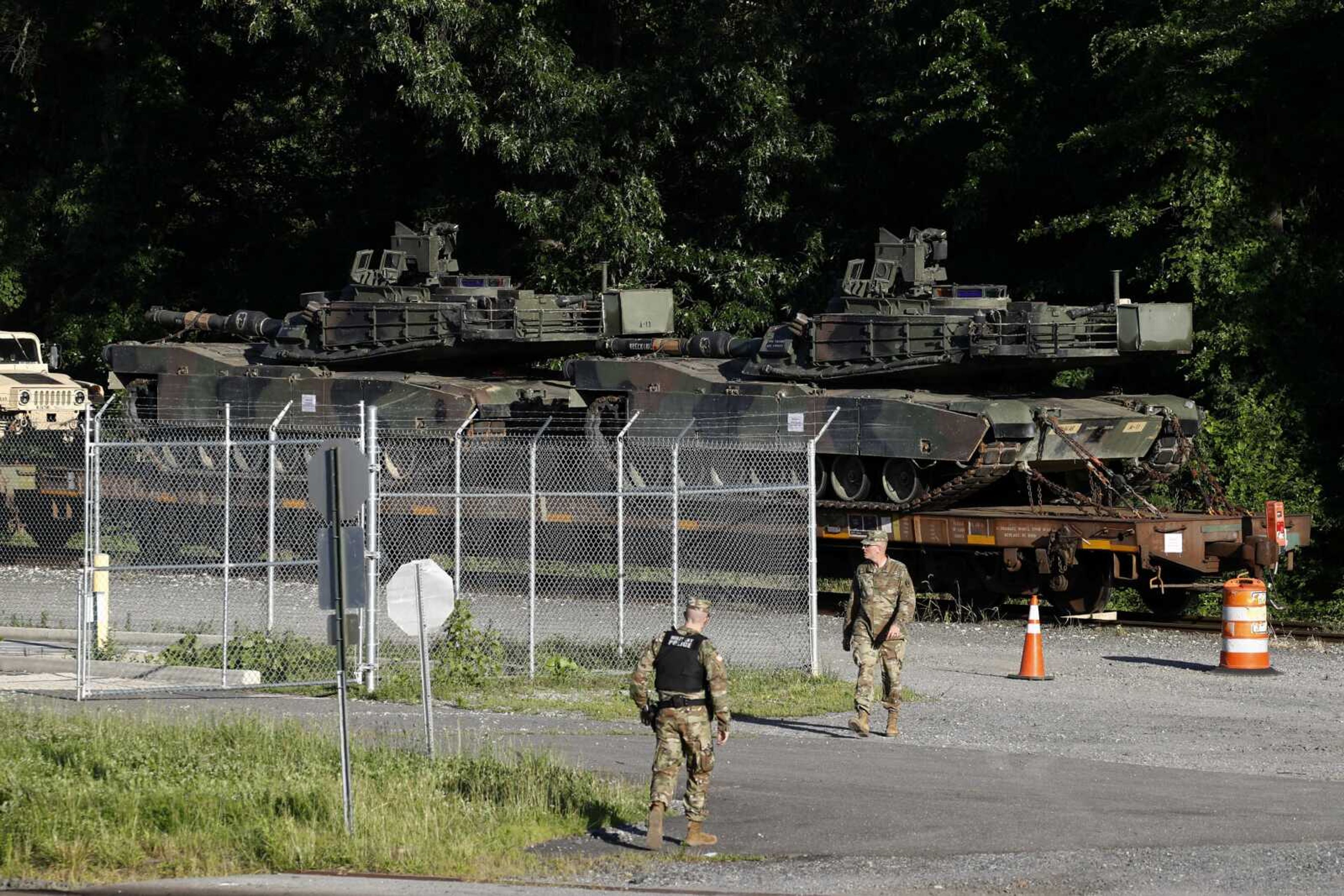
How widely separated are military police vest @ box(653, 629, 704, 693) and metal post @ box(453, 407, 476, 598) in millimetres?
3345

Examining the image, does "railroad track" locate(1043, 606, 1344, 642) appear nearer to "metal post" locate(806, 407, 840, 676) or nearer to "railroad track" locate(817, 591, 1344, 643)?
"railroad track" locate(817, 591, 1344, 643)

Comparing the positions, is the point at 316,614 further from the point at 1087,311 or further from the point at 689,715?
the point at 689,715

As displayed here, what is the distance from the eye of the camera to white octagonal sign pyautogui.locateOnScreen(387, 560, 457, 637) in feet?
39.2

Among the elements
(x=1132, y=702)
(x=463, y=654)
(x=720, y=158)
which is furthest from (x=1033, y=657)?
(x=720, y=158)

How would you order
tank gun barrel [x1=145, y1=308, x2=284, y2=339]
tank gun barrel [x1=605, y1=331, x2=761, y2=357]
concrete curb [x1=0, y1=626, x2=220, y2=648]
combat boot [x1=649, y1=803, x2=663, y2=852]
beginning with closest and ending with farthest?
combat boot [x1=649, y1=803, x2=663, y2=852]
concrete curb [x1=0, y1=626, x2=220, y2=648]
tank gun barrel [x1=605, y1=331, x2=761, y2=357]
tank gun barrel [x1=145, y1=308, x2=284, y2=339]

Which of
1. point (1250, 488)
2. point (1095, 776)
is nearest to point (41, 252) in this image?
point (1250, 488)


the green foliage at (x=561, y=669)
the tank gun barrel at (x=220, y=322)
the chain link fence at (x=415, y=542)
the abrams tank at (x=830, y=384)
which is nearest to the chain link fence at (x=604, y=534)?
the chain link fence at (x=415, y=542)

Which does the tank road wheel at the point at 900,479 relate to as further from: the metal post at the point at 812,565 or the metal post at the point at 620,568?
the metal post at the point at 812,565

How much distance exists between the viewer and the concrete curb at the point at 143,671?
16125mm

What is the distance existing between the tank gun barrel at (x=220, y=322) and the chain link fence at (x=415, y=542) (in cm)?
226

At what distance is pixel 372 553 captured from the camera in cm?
1472

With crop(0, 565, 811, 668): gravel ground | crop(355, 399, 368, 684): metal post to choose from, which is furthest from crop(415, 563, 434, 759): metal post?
crop(0, 565, 811, 668): gravel ground

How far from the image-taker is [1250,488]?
25406 millimetres

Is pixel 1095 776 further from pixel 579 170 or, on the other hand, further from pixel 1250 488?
pixel 579 170
